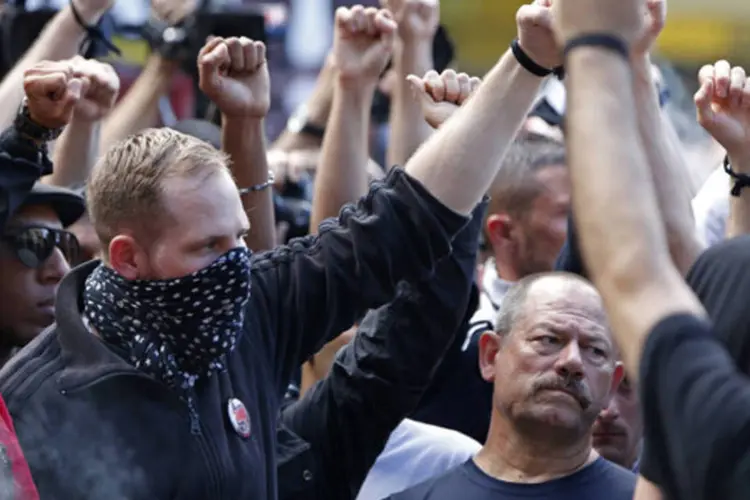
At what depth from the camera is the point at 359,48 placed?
4.15m

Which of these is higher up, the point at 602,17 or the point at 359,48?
the point at 602,17

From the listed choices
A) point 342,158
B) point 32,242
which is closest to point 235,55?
point 342,158

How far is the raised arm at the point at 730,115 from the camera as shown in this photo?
3.54 m

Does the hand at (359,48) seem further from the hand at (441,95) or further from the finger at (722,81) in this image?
the finger at (722,81)

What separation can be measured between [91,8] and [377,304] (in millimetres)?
1975

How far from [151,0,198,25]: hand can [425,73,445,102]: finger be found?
8.58 feet

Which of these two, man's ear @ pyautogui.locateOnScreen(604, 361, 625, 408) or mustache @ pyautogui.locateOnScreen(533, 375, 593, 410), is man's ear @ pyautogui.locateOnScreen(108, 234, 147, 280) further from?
man's ear @ pyautogui.locateOnScreen(604, 361, 625, 408)

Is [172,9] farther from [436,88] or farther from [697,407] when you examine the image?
[697,407]

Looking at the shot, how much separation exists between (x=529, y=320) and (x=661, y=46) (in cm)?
744

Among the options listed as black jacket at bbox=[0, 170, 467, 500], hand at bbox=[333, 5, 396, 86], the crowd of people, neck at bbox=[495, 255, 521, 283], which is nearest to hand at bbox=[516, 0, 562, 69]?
the crowd of people

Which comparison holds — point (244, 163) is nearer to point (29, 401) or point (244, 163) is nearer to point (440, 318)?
point (440, 318)

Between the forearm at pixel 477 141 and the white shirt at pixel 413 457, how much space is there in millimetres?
917

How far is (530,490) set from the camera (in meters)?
3.45

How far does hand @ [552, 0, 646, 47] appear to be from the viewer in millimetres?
1885
